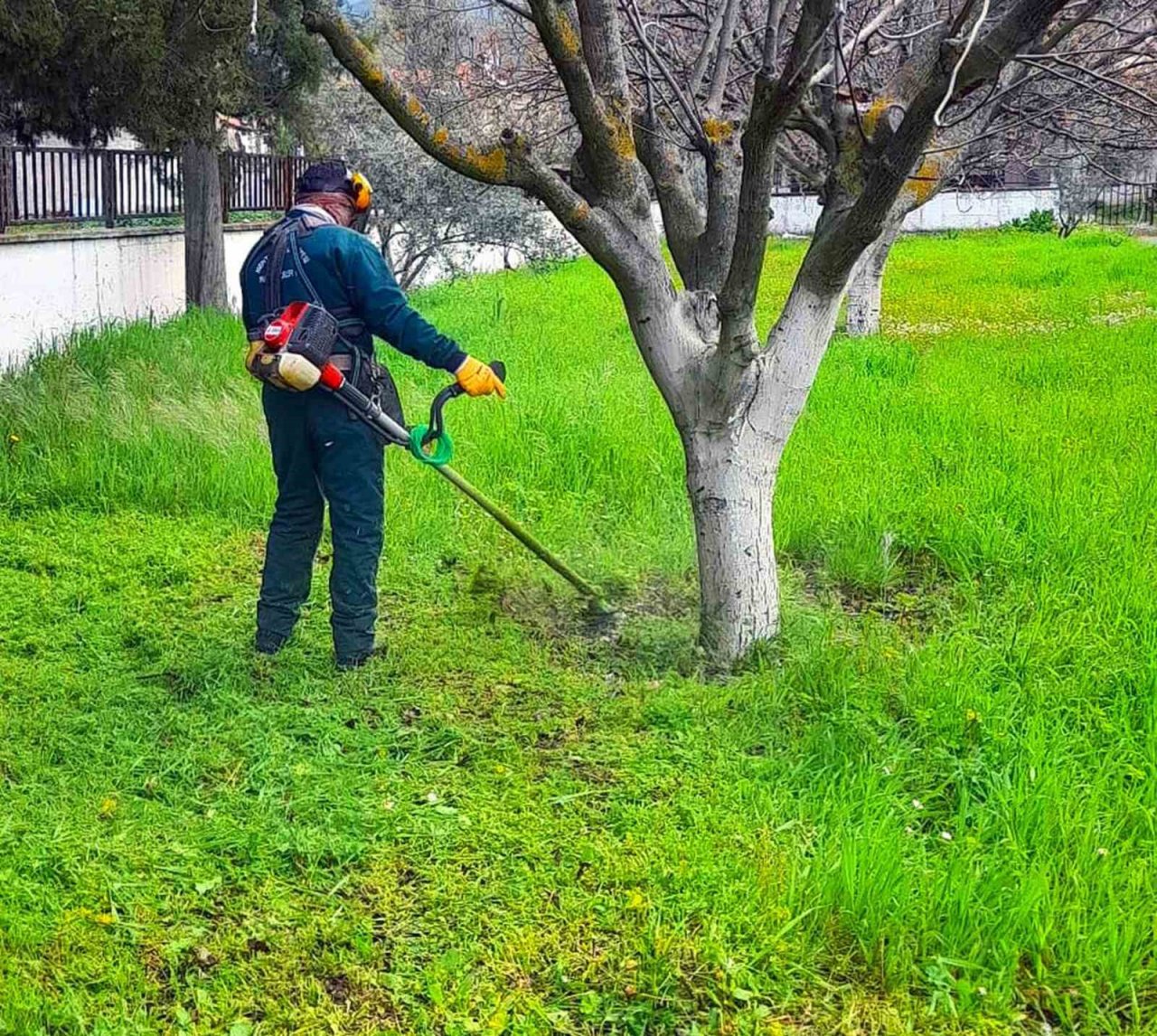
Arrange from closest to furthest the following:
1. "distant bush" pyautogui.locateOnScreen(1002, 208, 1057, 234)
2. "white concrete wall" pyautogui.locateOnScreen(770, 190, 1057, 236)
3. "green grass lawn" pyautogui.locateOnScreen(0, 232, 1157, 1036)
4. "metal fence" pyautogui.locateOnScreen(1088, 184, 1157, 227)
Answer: "green grass lawn" pyautogui.locateOnScreen(0, 232, 1157, 1036) → "metal fence" pyautogui.locateOnScreen(1088, 184, 1157, 227) → "distant bush" pyautogui.locateOnScreen(1002, 208, 1057, 234) → "white concrete wall" pyautogui.locateOnScreen(770, 190, 1057, 236)

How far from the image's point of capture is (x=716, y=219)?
488 cm

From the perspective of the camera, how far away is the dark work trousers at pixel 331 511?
4516 millimetres

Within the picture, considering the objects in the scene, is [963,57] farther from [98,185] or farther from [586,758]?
[98,185]

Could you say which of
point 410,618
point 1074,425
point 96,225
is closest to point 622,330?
point 96,225

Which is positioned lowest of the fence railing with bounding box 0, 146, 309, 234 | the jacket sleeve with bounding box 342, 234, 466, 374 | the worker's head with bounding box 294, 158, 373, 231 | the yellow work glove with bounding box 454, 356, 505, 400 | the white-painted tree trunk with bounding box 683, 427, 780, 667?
the white-painted tree trunk with bounding box 683, 427, 780, 667

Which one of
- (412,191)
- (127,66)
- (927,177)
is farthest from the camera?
(412,191)

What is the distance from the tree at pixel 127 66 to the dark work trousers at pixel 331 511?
11.7ft

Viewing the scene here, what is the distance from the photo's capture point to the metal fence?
3080cm

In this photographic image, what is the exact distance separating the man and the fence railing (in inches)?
217

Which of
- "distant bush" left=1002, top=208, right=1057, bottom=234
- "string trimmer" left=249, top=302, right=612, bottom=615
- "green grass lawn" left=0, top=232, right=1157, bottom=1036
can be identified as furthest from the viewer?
"distant bush" left=1002, top=208, right=1057, bottom=234

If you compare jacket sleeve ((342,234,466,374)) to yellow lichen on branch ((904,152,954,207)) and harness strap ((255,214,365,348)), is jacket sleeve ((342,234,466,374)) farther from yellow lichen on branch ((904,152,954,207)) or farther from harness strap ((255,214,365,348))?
yellow lichen on branch ((904,152,954,207))

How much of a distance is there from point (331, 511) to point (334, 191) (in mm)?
1067

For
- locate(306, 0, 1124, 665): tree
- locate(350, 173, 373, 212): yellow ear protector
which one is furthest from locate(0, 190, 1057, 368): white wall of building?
locate(306, 0, 1124, 665): tree

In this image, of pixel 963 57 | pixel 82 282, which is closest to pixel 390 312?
pixel 963 57
